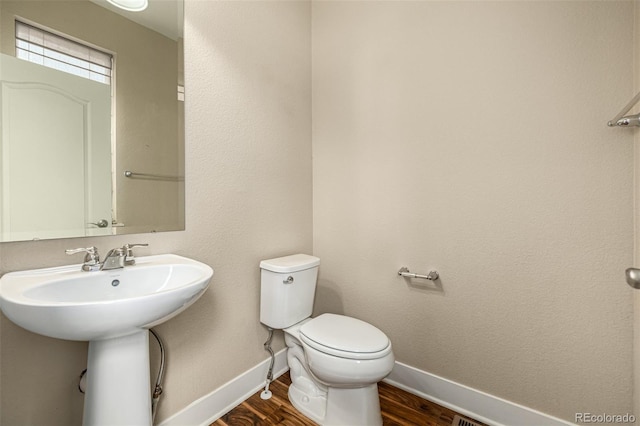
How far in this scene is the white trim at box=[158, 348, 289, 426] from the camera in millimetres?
1223

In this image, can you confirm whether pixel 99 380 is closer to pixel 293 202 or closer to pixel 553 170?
pixel 293 202

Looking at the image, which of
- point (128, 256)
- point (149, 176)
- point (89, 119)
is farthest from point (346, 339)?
point (89, 119)

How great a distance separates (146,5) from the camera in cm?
117

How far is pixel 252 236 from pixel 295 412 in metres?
0.93

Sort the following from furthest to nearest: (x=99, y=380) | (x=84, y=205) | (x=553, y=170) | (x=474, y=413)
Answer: (x=474, y=413), (x=553, y=170), (x=84, y=205), (x=99, y=380)

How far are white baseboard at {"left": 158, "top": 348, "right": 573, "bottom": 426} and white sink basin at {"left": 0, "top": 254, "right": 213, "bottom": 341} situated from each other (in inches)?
26.9

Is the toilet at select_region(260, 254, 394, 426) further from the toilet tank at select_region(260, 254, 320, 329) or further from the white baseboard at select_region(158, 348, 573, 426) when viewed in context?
the white baseboard at select_region(158, 348, 573, 426)

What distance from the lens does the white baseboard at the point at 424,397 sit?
1.23 m

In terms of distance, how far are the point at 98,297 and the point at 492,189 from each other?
1.67 m

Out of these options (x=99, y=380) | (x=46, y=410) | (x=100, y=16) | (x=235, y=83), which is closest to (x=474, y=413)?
(x=99, y=380)

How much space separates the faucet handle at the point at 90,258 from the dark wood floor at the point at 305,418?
37.3 inches

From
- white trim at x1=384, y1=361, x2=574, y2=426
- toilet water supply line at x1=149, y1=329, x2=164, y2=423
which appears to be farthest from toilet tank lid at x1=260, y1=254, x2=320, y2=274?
white trim at x1=384, y1=361, x2=574, y2=426

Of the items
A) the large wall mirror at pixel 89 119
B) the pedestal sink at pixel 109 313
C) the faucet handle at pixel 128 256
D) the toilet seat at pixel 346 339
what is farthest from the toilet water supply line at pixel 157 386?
the toilet seat at pixel 346 339

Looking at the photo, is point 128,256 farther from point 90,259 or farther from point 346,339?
point 346,339
